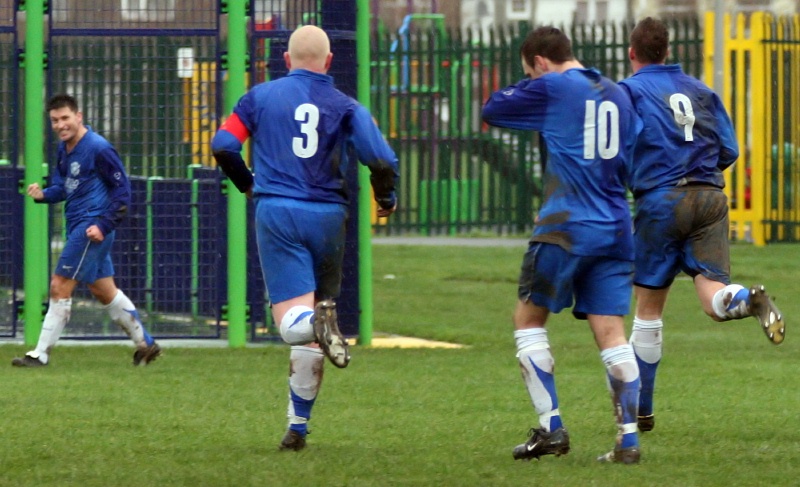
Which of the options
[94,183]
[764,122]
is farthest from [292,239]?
[764,122]

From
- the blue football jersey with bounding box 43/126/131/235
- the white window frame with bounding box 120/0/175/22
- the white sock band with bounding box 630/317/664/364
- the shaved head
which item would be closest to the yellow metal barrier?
the white window frame with bounding box 120/0/175/22

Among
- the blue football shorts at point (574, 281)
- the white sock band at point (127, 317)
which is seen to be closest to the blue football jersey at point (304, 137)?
the blue football shorts at point (574, 281)

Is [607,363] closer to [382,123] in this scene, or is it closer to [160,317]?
[160,317]

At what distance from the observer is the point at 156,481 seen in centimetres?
642

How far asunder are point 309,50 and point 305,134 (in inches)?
15.5

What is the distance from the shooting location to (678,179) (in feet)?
24.3

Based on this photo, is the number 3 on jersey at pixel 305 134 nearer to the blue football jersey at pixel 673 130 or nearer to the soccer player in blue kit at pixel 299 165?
the soccer player in blue kit at pixel 299 165

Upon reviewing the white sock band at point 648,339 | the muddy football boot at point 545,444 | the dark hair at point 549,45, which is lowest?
the muddy football boot at point 545,444

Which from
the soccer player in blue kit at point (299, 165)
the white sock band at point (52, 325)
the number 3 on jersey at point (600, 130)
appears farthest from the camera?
the white sock band at point (52, 325)

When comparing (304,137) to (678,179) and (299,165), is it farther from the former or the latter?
(678,179)

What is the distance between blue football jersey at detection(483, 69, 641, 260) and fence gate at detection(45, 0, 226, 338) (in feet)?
18.1

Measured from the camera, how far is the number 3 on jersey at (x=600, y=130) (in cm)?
656

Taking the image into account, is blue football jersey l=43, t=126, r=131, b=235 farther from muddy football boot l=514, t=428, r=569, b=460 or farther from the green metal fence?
the green metal fence

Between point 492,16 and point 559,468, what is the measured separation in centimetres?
7469
